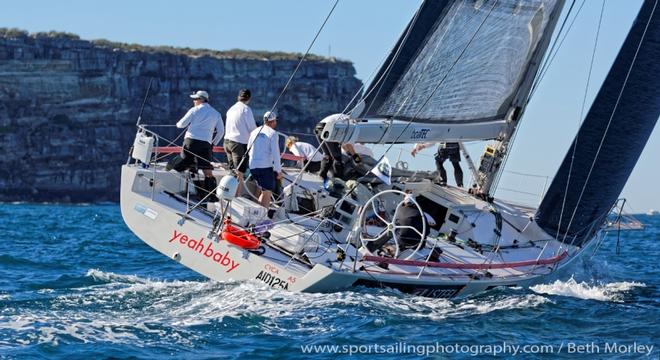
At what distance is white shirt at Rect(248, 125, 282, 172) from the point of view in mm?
11773

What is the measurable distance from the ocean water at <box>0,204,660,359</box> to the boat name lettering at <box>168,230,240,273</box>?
22 cm

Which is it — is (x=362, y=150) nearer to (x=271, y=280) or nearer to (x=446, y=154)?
(x=446, y=154)

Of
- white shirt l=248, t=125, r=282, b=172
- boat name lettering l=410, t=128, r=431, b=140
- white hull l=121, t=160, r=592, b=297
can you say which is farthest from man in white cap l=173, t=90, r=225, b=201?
boat name lettering l=410, t=128, r=431, b=140

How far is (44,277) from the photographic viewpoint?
42.6 ft

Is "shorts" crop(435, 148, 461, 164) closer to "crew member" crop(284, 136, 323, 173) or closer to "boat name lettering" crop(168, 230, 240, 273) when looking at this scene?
"crew member" crop(284, 136, 323, 173)

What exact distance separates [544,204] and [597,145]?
37.8 inches

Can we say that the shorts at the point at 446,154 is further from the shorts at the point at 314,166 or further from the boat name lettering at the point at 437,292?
the boat name lettering at the point at 437,292

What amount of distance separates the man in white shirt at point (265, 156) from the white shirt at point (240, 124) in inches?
9.8

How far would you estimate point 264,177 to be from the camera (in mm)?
11961

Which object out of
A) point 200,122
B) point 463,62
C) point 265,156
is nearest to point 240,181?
point 265,156

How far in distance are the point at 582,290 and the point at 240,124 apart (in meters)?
4.29

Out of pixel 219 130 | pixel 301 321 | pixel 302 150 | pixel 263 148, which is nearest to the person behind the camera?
pixel 301 321

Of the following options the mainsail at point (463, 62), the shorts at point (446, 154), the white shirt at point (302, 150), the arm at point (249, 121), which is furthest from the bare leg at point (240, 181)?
the shorts at point (446, 154)

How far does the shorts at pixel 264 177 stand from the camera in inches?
469
